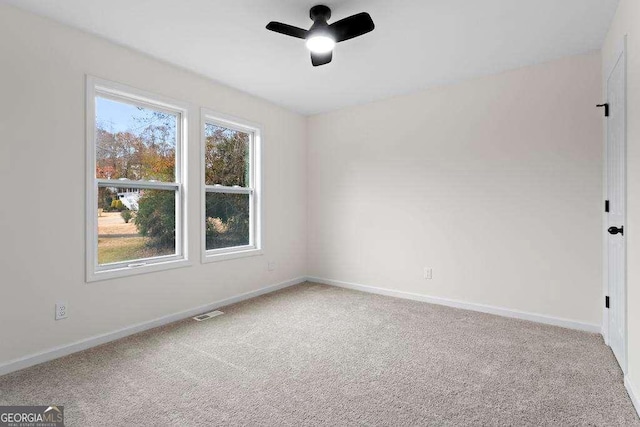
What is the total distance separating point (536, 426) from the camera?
67.1 inches

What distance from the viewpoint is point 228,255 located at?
3.83 m

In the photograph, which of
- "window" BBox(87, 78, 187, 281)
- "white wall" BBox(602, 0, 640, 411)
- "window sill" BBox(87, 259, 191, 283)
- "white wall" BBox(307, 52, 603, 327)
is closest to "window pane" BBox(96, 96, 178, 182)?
"window" BBox(87, 78, 187, 281)

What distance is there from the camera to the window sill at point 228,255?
3.62 meters

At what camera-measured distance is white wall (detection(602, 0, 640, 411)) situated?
1.88 meters

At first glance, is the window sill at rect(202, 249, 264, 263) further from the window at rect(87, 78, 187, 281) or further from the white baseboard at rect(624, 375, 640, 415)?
the white baseboard at rect(624, 375, 640, 415)

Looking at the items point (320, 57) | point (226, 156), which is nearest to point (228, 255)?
point (226, 156)

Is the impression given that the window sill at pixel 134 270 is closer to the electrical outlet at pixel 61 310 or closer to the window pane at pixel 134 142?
the electrical outlet at pixel 61 310

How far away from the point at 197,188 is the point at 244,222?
0.87 meters

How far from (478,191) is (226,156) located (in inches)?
114

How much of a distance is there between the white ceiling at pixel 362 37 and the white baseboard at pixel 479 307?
245 centimetres

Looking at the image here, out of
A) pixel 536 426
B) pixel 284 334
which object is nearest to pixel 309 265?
pixel 284 334

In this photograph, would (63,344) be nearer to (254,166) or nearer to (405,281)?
(254,166)

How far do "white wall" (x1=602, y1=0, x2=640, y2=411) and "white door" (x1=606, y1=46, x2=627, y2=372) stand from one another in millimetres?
121

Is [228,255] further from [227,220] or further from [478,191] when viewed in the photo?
[478,191]
